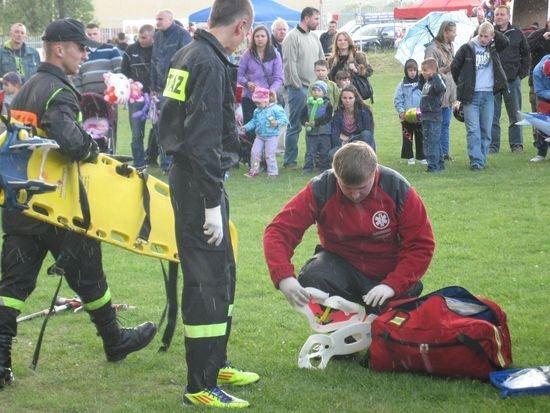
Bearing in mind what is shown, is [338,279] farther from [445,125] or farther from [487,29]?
[445,125]

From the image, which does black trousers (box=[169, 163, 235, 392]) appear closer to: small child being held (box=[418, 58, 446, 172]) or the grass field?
the grass field

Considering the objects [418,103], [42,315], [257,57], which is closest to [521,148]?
[418,103]

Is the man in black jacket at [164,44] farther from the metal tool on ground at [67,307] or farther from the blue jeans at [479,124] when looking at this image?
the metal tool on ground at [67,307]

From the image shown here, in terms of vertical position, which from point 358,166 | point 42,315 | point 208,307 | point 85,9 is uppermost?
point 85,9

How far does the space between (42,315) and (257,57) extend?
26.8 feet

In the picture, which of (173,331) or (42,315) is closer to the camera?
(173,331)

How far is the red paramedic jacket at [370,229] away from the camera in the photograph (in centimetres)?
555

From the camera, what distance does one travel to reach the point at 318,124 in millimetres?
13602

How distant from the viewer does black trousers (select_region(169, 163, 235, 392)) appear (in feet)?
15.8

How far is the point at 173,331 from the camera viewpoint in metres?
6.00

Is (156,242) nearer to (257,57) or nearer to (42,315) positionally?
(42,315)

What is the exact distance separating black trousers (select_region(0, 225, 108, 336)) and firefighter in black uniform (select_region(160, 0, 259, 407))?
824 millimetres

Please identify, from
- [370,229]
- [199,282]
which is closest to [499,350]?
[370,229]

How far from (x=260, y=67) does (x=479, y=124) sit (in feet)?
11.1
